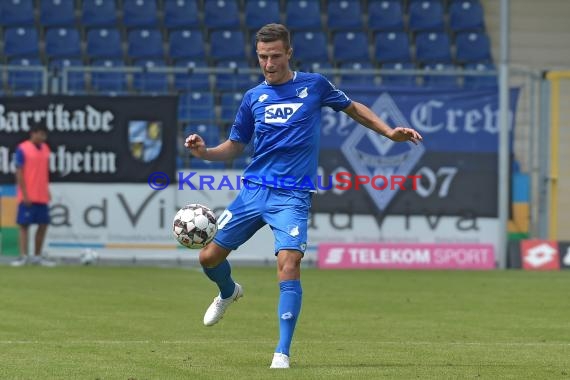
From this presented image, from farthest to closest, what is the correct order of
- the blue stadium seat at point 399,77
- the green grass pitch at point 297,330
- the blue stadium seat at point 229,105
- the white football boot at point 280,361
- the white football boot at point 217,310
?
1. the blue stadium seat at point 399,77
2. the blue stadium seat at point 229,105
3. the white football boot at point 217,310
4. the green grass pitch at point 297,330
5. the white football boot at point 280,361

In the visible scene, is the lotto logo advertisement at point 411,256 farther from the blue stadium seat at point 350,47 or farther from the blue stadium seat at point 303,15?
the blue stadium seat at point 303,15

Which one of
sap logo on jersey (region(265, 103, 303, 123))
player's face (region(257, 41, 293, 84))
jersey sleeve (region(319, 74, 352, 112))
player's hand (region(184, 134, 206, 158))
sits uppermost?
player's face (region(257, 41, 293, 84))

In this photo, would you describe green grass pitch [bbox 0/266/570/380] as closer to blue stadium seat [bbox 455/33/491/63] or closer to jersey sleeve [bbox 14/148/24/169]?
jersey sleeve [bbox 14/148/24/169]

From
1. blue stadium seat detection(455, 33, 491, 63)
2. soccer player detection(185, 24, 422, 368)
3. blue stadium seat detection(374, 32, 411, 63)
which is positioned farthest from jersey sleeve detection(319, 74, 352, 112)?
blue stadium seat detection(455, 33, 491, 63)

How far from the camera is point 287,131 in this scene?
9.06m

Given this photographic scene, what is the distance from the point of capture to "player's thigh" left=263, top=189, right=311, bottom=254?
8758 millimetres

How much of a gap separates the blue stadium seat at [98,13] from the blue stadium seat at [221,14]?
74.8 inches

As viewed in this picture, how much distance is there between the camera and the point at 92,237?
20.6m

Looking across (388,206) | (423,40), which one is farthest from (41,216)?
(423,40)

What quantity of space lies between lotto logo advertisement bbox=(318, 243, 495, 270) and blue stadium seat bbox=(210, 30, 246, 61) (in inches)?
268

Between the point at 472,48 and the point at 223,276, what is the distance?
18.2 m

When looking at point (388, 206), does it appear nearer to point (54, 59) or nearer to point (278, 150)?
point (54, 59)

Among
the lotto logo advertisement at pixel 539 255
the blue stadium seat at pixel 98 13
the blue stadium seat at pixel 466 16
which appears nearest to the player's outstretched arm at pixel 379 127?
the lotto logo advertisement at pixel 539 255

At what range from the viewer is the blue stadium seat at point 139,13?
88.6 feet
